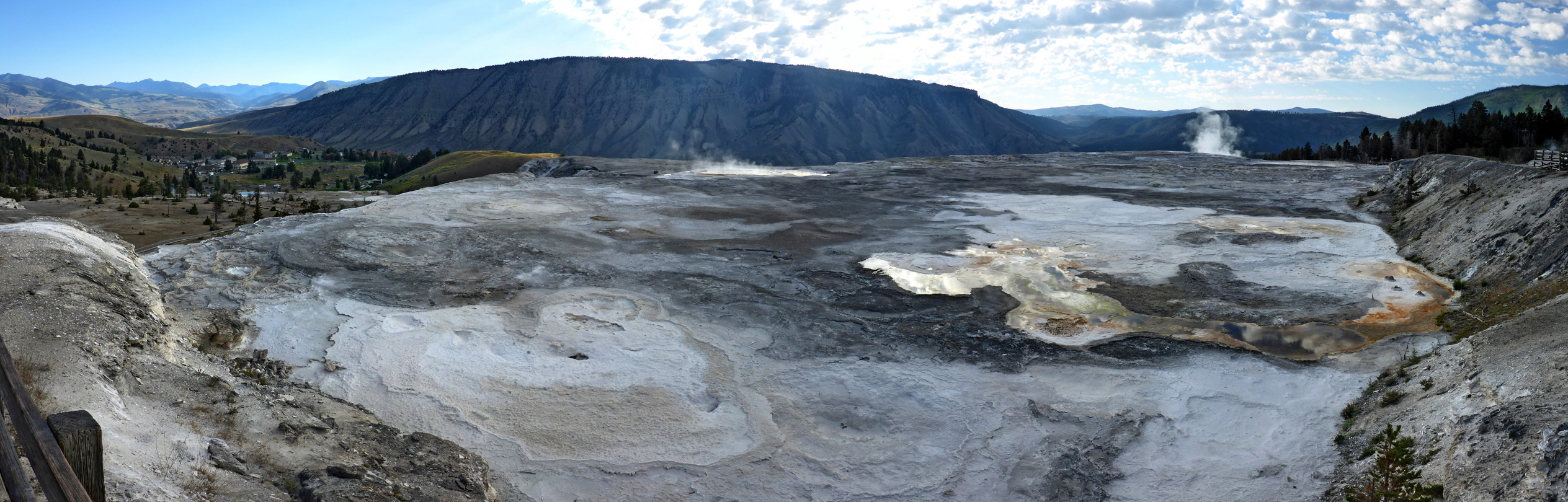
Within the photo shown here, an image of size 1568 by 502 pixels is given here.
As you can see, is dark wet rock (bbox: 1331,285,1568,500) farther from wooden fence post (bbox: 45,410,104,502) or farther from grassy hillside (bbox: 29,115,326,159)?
grassy hillside (bbox: 29,115,326,159)

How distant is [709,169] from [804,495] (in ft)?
164

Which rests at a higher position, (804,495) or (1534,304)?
(1534,304)

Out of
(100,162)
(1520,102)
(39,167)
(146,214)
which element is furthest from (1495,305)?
(1520,102)

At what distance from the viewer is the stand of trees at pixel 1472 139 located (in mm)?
51625

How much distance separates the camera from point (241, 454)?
815 centimetres

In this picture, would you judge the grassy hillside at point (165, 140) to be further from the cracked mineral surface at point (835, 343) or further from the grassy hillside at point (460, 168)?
the cracked mineral surface at point (835, 343)

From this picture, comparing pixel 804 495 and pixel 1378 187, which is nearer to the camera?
pixel 804 495

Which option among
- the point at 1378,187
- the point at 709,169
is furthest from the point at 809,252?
the point at 709,169

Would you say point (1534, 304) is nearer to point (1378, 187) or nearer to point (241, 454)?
point (241, 454)

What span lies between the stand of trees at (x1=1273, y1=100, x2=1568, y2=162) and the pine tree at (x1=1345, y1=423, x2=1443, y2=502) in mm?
43538

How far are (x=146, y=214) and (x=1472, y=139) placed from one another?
84580 mm

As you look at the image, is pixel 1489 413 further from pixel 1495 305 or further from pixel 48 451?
pixel 48 451

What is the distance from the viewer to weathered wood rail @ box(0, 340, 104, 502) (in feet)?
10.4

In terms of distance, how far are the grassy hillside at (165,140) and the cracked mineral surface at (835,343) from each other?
504ft
